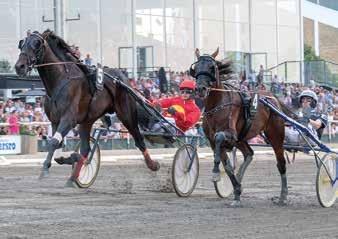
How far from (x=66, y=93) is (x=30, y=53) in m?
0.72

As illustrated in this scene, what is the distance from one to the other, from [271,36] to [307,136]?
26.2 m

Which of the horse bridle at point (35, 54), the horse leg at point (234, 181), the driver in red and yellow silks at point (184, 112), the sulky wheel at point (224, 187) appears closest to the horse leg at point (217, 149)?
the horse leg at point (234, 181)

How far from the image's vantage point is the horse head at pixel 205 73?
34.6 ft

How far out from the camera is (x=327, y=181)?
11352mm

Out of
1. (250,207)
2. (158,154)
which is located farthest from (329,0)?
(250,207)

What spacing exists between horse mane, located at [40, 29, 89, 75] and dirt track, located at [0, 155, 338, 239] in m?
1.80

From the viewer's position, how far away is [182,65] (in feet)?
108

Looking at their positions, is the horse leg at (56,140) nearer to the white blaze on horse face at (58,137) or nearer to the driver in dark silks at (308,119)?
the white blaze on horse face at (58,137)

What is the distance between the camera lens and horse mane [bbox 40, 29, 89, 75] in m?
12.0

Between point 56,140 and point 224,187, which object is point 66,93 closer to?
point 56,140

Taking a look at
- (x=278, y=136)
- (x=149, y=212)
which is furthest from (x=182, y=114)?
(x=149, y=212)

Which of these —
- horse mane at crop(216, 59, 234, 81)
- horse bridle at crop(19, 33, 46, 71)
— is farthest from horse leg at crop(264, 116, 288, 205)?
horse bridle at crop(19, 33, 46, 71)

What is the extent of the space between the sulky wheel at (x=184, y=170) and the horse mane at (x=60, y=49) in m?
1.76

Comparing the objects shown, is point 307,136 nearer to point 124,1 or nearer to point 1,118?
point 1,118
